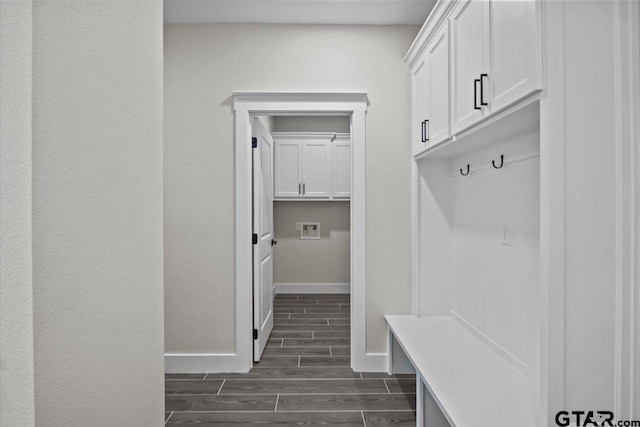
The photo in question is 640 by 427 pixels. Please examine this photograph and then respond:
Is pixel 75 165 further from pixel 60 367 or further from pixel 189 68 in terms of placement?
pixel 189 68

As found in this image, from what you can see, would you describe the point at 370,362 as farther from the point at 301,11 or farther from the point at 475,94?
the point at 301,11

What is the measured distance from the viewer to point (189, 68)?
10.3ft

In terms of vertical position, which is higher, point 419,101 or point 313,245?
point 419,101

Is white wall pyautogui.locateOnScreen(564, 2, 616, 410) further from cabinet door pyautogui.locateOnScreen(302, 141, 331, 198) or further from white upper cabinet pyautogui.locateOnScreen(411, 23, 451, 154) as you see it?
cabinet door pyautogui.locateOnScreen(302, 141, 331, 198)

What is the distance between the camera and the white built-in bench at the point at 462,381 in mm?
1553

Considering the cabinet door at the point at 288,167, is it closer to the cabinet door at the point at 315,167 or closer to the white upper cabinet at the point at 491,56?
the cabinet door at the point at 315,167

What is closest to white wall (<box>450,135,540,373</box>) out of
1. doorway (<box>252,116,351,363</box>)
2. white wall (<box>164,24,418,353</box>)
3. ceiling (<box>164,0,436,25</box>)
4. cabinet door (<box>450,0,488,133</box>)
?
cabinet door (<box>450,0,488,133</box>)

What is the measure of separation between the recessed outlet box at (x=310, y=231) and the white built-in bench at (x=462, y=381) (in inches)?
→ 125

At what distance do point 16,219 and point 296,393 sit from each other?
2322 millimetres

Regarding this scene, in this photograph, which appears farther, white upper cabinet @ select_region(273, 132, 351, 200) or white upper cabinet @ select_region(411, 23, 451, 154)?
white upper cabinet @ select_region(273, 132, 351, 200)

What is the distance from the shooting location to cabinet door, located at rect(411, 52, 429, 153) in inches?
106

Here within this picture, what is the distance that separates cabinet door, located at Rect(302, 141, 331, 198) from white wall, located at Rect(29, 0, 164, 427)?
13.3 ft

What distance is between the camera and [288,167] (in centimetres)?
558

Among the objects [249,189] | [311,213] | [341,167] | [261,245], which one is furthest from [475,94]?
[311,213]
